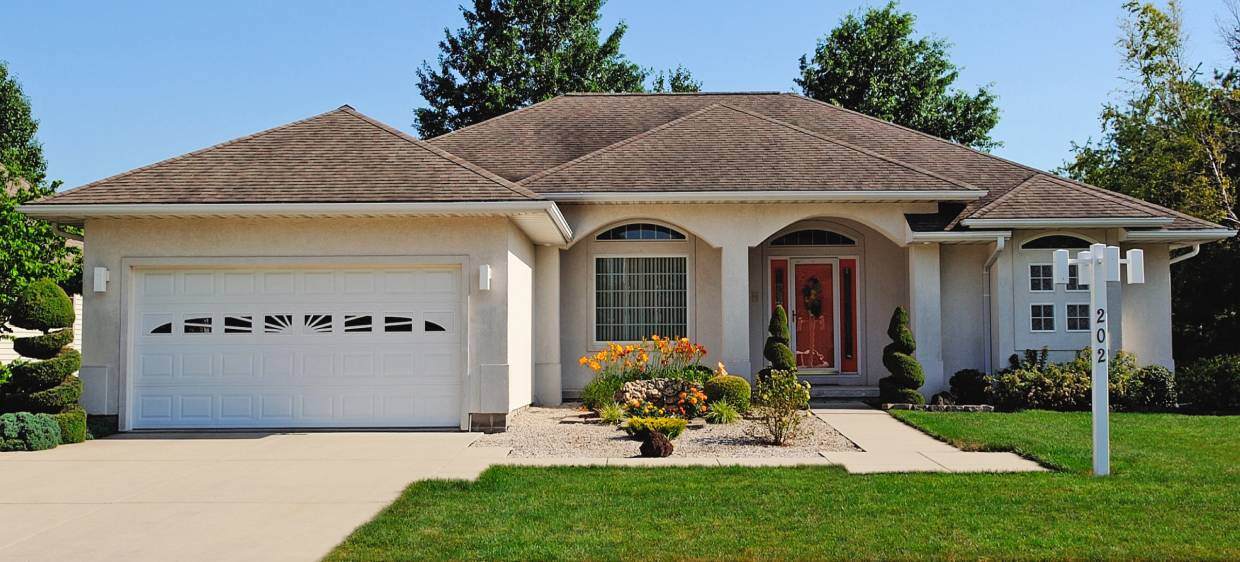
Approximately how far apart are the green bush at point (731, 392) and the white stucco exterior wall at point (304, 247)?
10.7 ft

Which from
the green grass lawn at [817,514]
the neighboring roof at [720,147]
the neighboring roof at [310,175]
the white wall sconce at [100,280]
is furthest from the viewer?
the neighboring roof at [720,147]

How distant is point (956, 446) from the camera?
11000 mm

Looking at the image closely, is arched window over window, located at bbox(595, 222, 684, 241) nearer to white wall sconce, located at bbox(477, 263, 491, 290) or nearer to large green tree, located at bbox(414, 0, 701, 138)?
white wall sconce, located at bbox(477, 263, 491, 290)

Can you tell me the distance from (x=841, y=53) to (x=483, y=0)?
1252cm

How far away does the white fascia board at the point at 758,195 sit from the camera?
51.3 ft

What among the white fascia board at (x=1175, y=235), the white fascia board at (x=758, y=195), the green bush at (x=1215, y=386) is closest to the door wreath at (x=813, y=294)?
the white fascia board at (x=758, y=195)

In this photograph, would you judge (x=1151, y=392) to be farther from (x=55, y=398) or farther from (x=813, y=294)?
(x=55, y=398)

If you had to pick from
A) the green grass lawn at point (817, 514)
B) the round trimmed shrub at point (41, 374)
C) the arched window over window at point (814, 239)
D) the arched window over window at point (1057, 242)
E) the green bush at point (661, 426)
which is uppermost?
the arched window over window at point (814, 239)

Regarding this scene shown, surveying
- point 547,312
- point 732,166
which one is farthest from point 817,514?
point 732,166

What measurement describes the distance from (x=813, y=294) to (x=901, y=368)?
117 inches

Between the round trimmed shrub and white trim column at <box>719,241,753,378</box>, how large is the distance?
9.40 metres

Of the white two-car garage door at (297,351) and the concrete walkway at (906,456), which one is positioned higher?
the white two-car garage door at (297,351)

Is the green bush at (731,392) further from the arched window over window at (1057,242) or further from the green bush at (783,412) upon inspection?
the arched window over window at (1057,242)

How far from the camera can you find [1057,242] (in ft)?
53.4
